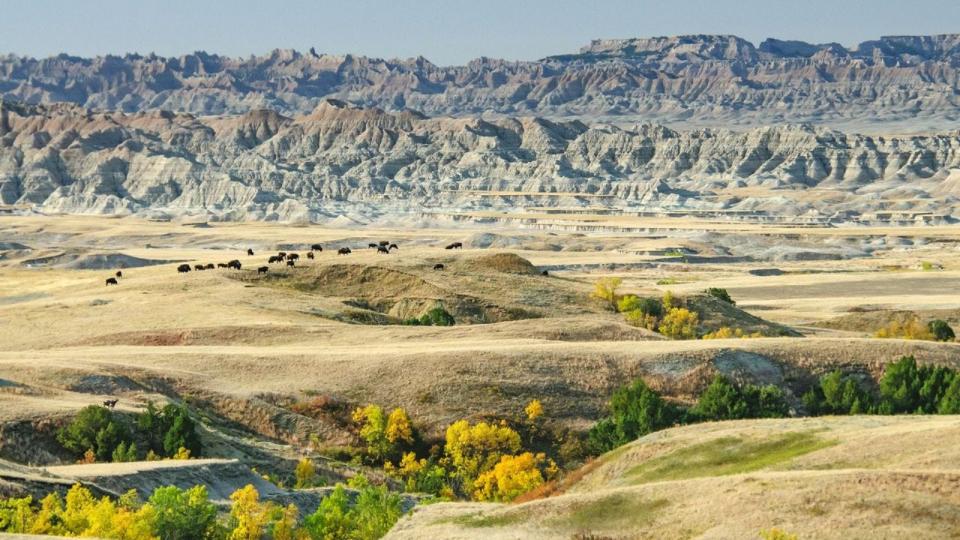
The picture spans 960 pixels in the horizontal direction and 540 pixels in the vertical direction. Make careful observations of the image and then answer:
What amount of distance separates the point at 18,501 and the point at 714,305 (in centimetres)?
6011

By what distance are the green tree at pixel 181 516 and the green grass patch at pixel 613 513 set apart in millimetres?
8060

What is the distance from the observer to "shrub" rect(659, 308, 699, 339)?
79.2 meters

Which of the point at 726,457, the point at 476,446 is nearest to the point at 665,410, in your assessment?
the point at 476,446

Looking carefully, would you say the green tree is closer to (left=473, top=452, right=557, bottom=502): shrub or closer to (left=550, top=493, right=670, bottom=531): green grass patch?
(left=550, top=493, right=670, bottom=531): green grass patch

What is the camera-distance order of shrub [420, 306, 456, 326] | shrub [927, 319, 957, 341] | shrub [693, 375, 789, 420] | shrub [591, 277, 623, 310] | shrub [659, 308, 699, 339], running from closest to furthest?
shrub [693, 375, 789, 420] < shrub [420, 306, 456, 326] < shrub [659, 308, 699, 339] < shrub [927, 319, 957, 341] < shrub [591, 277, 623, 310]

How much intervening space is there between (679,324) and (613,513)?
49.3m

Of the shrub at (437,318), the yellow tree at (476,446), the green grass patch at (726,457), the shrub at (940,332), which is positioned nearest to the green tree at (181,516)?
the green grass patch at (726,457)

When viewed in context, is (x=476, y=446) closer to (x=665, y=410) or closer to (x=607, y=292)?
(x=665, y=410)

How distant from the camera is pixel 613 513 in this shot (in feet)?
104

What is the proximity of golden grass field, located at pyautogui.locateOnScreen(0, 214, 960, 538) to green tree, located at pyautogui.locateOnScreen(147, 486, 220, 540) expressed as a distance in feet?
14.7

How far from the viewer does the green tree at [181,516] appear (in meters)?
32.2

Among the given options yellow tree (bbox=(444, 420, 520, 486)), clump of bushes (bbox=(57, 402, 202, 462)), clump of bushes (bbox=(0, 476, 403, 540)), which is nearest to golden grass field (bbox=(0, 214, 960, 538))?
clump of bushes (bbox=(57, 402, 202, 462))

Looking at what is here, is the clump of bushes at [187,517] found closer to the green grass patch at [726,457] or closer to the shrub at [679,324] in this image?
the green grass patch at [726,457]

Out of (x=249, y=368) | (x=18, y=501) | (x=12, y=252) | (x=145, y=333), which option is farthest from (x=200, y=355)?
(x=12, y=252)
